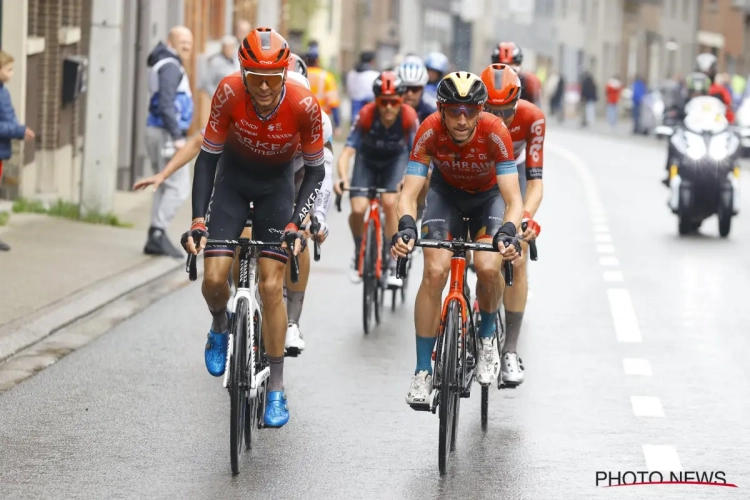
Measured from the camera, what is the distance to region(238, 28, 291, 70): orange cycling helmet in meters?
7.88

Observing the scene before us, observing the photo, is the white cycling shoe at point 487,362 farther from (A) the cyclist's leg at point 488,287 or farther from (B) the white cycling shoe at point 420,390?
(B) the white cycling shoe at point 420,390

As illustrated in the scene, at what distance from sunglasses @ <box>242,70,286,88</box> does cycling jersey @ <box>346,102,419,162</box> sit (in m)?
5.23

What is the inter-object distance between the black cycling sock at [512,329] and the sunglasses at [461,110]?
1637 millimetres

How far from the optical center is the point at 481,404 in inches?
356

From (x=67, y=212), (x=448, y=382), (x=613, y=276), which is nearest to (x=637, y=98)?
(x=67, y=212)

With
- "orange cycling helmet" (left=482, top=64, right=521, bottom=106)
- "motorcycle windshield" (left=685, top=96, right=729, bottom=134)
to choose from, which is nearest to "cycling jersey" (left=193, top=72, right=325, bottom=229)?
"orange cycling helmet" (left=482, top=64, right=521, bottom=106)

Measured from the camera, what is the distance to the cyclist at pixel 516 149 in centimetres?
924

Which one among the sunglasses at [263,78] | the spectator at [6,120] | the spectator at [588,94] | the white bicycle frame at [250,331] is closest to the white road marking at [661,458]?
the white bicycle frame at [250,331]

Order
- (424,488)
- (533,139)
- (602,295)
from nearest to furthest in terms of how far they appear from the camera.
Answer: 1. (424,488)
2. (533,139)
3. (602,295)

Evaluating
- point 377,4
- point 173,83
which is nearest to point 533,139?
point 173,83

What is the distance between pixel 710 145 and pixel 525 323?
7596mm

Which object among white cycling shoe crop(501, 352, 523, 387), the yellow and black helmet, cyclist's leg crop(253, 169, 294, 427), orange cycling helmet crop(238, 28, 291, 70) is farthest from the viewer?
white cycling shoe crop(501, 352, 523, 387)

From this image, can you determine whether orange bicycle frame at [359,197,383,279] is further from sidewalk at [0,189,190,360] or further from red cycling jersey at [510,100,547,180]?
red cycling jersey at [510,100,547,180]

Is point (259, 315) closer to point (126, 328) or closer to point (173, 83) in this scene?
point (126, 328)
